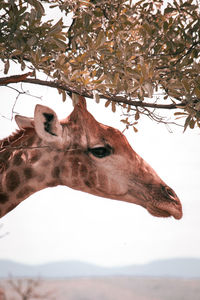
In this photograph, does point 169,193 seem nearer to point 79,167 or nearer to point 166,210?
point 166,210

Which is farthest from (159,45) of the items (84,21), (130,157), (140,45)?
(130,157)

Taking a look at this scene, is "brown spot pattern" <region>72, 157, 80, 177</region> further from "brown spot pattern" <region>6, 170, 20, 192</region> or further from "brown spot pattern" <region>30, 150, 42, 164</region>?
"brown spot pattern" <region>6, 170, 20, 192</region>

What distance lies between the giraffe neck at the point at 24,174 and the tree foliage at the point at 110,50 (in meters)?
0.41

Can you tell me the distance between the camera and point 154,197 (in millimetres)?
2219

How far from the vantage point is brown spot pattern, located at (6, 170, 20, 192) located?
2178mm

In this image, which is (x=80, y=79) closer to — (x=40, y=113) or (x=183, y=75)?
(x=40, y=113)

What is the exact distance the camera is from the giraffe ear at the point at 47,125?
6.95 ft

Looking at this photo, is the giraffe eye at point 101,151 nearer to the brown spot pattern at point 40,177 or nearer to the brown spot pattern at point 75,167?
the brown spot pattern at point 75,167

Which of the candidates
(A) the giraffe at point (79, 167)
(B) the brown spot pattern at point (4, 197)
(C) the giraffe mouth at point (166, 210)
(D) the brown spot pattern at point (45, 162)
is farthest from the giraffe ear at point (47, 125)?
(C) the giraffe mouth at point (166, 210)

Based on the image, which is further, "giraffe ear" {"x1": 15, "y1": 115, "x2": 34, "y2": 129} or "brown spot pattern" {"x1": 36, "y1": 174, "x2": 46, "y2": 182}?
"giraffe ear" {"x1": 15, "y1": 115, "x2": 34, "y2": 129}

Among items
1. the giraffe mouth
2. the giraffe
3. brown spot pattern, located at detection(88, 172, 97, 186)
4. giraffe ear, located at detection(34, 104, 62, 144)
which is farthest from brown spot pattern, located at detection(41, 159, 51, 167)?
the giraffe mouth

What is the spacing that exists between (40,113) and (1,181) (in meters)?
0.43

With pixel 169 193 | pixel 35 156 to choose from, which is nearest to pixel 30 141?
pixel 35 156

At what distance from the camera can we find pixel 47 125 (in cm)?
217
